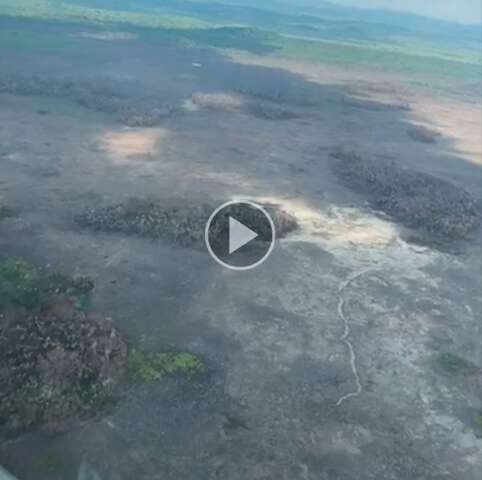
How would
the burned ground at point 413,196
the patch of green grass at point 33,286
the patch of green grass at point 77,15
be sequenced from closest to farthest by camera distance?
the patch of green grass at point 33,286 → the burned ground at point 413,196 → the patch of green grass at point 77,15

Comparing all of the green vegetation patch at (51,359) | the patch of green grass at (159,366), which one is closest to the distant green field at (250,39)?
the green vegetation patch at (51,359)

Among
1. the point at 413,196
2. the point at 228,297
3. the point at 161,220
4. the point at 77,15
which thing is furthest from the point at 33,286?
the point at 77,15

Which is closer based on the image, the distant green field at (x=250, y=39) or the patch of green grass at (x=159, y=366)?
the patch of green grass at (x=159, y=366)

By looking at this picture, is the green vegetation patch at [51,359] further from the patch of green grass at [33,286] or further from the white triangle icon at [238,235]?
the white triangle icon at [238,235]

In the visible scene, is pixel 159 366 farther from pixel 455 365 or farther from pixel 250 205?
pixel 250 205

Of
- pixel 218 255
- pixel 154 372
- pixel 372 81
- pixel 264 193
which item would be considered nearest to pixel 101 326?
pixel 154 372

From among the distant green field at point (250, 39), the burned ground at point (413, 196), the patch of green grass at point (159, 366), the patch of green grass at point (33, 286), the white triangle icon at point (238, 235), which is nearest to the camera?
the patch of green grass at point (159, 366)

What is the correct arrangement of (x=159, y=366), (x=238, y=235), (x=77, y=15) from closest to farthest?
(x=159, y=366) < (x=238, y=235) < (x=77, y=15)
